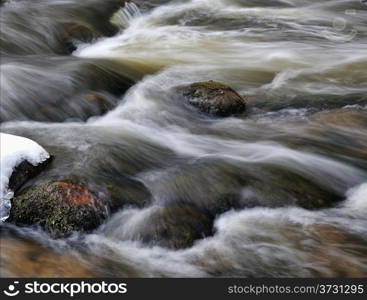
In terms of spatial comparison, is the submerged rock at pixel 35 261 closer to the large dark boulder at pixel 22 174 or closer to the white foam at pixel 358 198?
the large dark boulder at pixel 22 174

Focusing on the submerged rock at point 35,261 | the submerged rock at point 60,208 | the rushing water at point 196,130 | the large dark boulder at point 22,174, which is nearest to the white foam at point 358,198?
the rushing water at point 196,130

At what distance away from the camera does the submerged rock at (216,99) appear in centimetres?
693

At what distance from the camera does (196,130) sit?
21.7ft

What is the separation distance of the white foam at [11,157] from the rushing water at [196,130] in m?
0.22

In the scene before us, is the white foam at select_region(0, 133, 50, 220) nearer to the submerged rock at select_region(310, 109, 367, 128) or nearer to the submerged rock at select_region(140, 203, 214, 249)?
the submerged rock at select_region(140, 203, 214, 249)

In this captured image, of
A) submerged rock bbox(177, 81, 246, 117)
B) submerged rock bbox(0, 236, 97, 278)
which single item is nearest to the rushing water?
submerged rock bbox(0, 236, 97, 278)

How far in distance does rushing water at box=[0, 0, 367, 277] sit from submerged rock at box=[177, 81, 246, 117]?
0.13 m

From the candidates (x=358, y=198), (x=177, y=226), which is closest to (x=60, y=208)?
(x=177, y=226)

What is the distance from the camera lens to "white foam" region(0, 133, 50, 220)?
182 inches

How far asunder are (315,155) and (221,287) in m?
2.54

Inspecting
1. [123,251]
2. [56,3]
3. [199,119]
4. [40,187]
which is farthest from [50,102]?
[56,3]

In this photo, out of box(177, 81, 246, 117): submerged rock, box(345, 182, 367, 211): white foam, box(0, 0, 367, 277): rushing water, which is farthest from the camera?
box(177, 81, 246, 117): submerged rock

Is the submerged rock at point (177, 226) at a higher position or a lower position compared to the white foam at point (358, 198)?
higher

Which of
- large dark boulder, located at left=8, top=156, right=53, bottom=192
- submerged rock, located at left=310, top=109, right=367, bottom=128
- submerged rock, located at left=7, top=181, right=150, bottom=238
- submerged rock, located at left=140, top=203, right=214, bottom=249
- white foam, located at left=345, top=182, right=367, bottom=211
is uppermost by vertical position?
large dark boulder, located at left=8, top=156, right=53, bottom=192
